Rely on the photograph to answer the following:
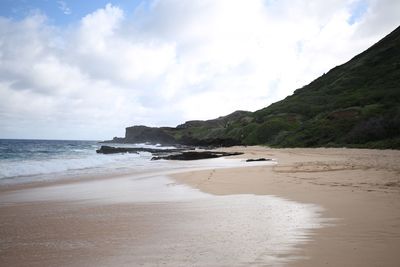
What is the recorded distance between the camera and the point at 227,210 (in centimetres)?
796

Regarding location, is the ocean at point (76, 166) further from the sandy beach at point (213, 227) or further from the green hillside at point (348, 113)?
the green hillside at point (348, 113)

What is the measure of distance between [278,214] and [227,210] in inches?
49.2

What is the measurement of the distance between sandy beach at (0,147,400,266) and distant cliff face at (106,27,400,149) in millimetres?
20556

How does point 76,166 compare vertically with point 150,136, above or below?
below

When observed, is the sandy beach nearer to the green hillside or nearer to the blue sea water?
the blue sea water

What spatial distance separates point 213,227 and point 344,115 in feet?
139

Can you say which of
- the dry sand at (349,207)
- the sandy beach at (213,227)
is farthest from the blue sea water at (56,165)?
the dry sand at (349,207)

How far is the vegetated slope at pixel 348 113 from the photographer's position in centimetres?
3275

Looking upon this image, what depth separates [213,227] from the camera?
6387 millimetres

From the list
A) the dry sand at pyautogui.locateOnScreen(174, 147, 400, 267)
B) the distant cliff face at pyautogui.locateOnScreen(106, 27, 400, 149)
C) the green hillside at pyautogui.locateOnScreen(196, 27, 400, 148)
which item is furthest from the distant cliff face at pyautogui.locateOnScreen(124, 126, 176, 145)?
the dry sand at pyautogui.locateOnScreen(174, 147, 400, 267)

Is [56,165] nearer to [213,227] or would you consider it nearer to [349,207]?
[213,227]

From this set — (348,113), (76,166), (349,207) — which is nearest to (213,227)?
(349,207)

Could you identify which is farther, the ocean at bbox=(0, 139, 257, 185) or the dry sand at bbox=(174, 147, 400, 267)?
the ocean at bbox=(0, 139, 257, 185)

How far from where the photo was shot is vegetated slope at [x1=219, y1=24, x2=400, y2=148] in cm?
3275
